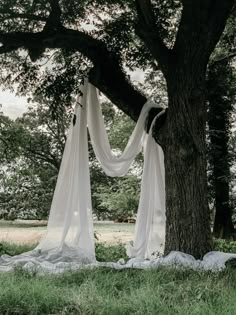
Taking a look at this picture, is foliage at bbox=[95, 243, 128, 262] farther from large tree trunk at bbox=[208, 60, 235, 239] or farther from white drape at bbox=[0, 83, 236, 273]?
large tree trunk at bbox=[208, 60, 235, 239]

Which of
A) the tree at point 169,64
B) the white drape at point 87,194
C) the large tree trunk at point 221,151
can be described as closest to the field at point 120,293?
the tree at point 169,64

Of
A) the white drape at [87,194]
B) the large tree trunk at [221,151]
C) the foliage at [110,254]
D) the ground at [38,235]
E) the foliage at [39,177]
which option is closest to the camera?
the white drape at [87,194]

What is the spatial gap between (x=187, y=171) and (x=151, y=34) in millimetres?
1710

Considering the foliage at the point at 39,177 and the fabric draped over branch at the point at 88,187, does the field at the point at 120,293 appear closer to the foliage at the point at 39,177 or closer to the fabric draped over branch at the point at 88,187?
the fabric draped over branch at the point at 88,187

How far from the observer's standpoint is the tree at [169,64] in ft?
17.8

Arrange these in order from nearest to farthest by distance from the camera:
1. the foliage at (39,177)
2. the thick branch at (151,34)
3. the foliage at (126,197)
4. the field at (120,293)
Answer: the field at (120,293) < the thick branch at (151,34) < the foliage at (126,197) < the foliage at (39,177)

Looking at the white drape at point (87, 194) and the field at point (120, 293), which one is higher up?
the white drape at point (87, 194)

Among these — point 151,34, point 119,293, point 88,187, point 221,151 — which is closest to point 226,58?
point 221,151

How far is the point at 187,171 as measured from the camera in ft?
17.8

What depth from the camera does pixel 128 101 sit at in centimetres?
611

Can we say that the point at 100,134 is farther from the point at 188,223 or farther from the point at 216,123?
the point at 216,123

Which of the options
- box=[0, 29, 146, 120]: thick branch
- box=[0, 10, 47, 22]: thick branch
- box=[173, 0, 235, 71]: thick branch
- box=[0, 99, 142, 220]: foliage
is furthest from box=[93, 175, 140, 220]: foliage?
box=[173, 0, 235, 71]: thick branch

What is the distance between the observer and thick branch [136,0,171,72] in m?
5.55

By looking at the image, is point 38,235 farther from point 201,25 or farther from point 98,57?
point 201,25
